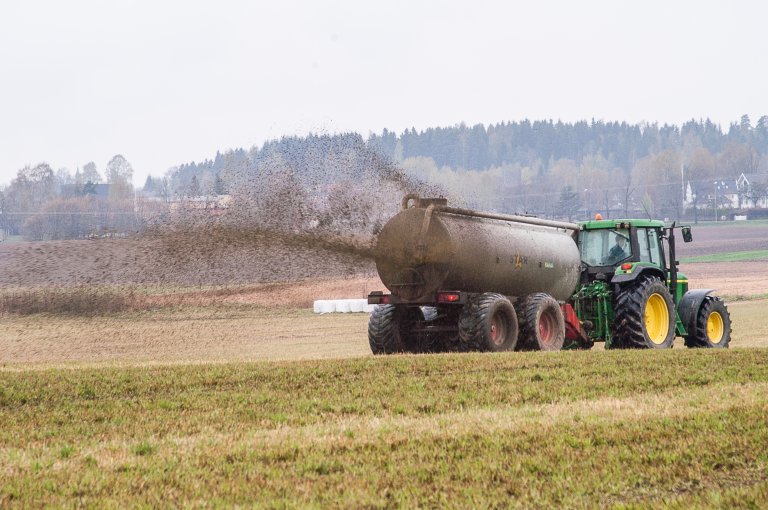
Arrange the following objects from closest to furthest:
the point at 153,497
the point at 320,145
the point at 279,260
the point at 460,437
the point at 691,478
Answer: the point at 153,497
the point at 691,478
the point at 460,437
the point at 279,260
the point at 320,145

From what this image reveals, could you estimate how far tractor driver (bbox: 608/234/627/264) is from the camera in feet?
63.1

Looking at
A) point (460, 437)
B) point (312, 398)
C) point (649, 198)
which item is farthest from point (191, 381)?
point (649, 198)

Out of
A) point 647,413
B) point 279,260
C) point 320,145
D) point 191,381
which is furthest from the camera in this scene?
point 320,145

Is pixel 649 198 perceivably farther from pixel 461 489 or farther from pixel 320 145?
pixel 461 489

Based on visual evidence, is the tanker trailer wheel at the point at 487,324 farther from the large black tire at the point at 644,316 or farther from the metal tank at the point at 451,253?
the large black tire at the point at 644,316

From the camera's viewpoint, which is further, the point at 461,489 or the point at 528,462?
the point at 528,462

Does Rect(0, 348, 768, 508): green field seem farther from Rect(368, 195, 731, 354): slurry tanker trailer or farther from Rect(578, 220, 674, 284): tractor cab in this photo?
Rect(578, 220, 674, 284): tractor cab

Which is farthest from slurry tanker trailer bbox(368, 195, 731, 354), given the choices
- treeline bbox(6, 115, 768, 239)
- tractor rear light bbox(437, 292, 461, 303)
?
treeline bbox(6, 115, 768, 239)

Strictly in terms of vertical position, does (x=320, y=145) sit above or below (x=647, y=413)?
above

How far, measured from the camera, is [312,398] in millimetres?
11211

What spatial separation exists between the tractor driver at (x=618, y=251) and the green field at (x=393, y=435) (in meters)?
5.35

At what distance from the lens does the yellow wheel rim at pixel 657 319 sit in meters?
19.0

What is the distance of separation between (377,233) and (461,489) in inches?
397

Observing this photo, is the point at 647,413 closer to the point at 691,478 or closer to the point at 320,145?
the point at 691,478
